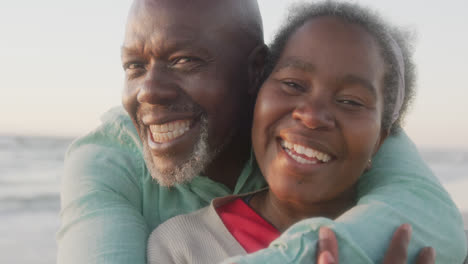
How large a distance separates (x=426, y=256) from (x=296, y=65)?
78 cm

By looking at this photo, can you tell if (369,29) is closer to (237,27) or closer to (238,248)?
(237,27)

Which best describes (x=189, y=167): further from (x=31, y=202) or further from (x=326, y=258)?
(x=31, y=202)

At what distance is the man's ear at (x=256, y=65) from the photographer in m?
2.27

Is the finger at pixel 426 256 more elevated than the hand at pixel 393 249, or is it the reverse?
the hand at pixel 393 249

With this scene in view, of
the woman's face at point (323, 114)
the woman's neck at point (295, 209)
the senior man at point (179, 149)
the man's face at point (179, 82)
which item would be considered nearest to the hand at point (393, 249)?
the senior man at point (179, 149)

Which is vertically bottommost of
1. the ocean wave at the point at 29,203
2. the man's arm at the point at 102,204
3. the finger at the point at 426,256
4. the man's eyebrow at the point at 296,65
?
the ocean wave at the point at 29,203

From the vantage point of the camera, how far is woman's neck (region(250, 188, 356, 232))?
1978 millimetres

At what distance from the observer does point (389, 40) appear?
6.36 feet

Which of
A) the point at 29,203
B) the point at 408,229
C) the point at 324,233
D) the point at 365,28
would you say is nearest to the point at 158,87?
the point at 365,28

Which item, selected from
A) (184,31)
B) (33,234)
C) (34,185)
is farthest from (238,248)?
(34,185)

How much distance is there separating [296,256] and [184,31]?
113 centimetres

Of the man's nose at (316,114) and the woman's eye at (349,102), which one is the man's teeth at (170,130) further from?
the woman's eye at (349,102)

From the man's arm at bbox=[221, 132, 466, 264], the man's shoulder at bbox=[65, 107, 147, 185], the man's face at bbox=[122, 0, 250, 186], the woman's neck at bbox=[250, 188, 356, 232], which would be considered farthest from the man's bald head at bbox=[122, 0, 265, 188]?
the man's arm at bbox=[221, 132, 466, 264]

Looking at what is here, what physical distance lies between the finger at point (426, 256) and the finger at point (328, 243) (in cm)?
37
